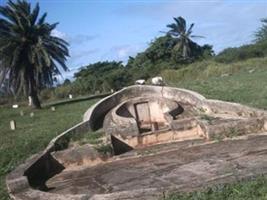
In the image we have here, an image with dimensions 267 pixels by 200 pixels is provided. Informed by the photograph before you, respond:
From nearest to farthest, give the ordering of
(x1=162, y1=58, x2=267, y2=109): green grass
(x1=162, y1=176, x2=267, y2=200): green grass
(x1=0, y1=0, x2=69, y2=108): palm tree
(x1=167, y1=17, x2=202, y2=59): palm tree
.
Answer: (x1=162, y1=176, x2=267, y2=200): green grass → (x1=162, y1=58, x2=267, y2=109): green grass → (x1=0, y1=0, x2=69, y2=108): palm tree → (x1=167, y1=17, x2=202, y2=59): palm tree

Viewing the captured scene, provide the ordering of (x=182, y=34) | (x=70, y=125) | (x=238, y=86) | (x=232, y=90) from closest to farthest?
(x=70, y=125) → (x=232, y=90) → (x=238, y=86) → (x=182, y=34)

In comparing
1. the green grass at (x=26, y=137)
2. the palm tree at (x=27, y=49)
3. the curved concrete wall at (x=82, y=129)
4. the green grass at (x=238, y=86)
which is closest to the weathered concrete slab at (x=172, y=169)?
the curved concrete wall at (x=82, y=129)

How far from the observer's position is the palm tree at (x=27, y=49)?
2494 cm

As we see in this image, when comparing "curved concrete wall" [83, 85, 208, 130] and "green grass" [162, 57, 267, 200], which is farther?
"curved concrete wall" [83, 85, 208, 130]

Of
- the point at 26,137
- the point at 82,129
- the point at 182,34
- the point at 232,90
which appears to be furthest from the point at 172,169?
the point at 182,34

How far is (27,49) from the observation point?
999 inches

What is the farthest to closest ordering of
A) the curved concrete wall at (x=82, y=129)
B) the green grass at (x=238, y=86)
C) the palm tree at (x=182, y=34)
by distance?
the palm tree at (x=182, y=34) < the green grass at (x=238, y=86) < the curved concrete wall at (x=82, y=129)

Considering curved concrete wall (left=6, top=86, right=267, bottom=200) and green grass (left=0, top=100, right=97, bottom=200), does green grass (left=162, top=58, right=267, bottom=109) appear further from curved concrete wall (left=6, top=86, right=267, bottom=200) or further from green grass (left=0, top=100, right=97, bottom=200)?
green grass (left=0, top=100, right=97, bottom=200)

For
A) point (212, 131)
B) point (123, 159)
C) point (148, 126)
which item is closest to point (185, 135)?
point (212, 131)

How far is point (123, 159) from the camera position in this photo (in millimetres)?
13039

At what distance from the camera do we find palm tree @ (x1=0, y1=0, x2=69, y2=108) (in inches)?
982

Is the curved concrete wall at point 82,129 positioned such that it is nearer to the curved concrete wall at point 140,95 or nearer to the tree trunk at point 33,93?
the curved concrete wall at point 140,95

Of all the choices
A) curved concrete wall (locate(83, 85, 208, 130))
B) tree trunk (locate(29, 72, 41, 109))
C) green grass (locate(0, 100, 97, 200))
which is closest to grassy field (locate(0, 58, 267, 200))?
green grass (locate(0, 100, 97, 200))

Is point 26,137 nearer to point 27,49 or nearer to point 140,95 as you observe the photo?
point 140,95
